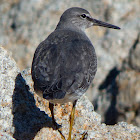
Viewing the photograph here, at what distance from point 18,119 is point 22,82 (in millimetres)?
751

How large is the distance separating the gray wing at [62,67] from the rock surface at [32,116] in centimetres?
50

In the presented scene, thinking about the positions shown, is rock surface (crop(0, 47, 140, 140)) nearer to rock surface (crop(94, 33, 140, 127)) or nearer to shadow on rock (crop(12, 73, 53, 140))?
shadow on rock (crop(12, 73, 53, 140))

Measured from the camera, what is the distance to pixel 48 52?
6.31 meters

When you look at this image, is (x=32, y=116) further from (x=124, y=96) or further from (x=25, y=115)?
(x=124, y=96)

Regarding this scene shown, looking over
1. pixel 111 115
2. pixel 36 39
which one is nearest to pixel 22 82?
pixel 111 115

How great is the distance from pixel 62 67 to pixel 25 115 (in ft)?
3.26

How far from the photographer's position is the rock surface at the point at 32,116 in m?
5.80

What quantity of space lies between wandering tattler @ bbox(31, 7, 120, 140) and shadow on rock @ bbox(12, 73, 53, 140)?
242 millimetres

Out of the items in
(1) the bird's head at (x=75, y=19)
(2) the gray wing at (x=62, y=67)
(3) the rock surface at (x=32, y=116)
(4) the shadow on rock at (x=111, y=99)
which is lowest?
(4) the shadow on rock at (x=111, y=99)

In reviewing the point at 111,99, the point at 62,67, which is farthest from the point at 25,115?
A: the point at 111,99

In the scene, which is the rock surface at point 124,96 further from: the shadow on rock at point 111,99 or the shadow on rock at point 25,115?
the shadow on rock at point 25,115

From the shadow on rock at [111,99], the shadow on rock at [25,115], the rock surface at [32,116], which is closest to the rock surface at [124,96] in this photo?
the shadow on rock at [111,99]

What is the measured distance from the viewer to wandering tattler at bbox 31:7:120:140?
5.80 meters

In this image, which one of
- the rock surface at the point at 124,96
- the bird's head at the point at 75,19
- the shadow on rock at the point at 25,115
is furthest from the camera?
the rock surface at the point at 124,96
